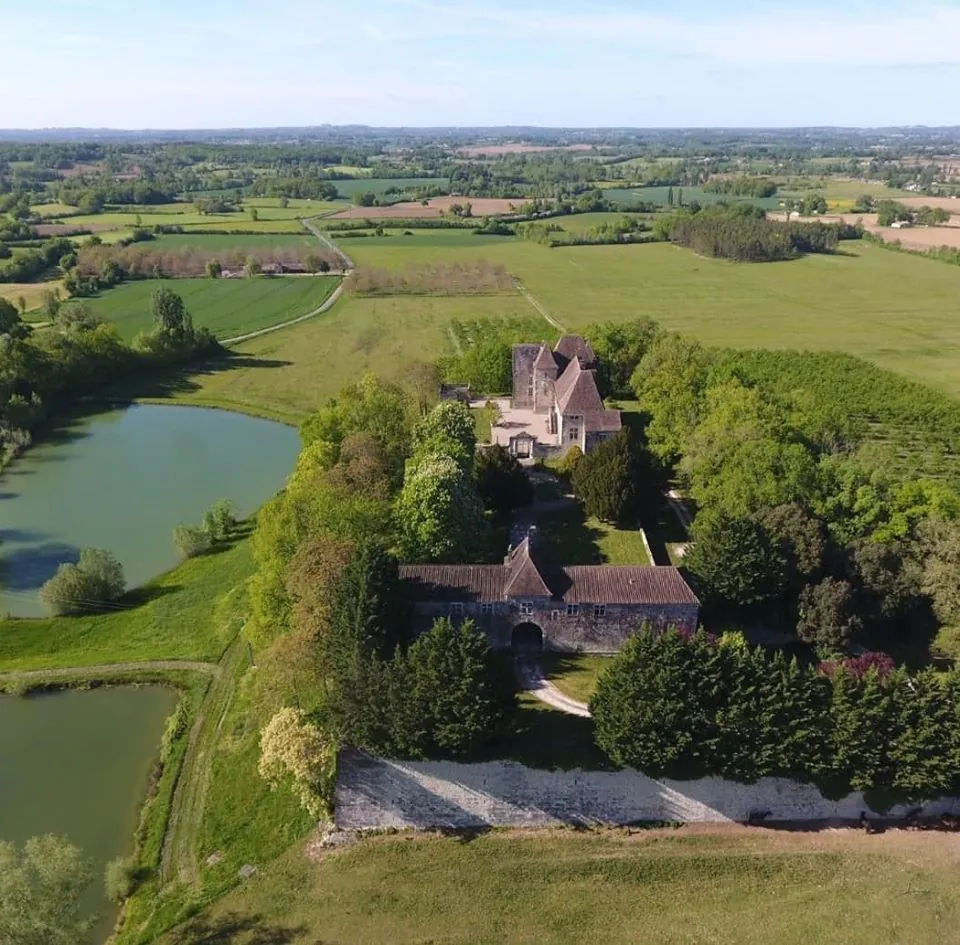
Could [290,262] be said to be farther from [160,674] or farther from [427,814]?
[427,814]

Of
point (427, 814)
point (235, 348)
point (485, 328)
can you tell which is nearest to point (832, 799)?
point (427, 814)

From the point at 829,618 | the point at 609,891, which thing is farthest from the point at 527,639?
the point at 829,618

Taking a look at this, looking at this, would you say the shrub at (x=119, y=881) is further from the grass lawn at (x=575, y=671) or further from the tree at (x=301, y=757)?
the grass lawn at (x=575, y=671)

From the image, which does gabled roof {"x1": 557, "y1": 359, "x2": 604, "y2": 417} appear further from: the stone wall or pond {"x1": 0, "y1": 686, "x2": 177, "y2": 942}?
pond {"x1": 0, "y1": 686, "x2": 177, "y2": 942}

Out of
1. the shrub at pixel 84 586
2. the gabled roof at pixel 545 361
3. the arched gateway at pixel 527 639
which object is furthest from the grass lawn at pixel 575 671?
the gabled roof at pixel 545 361

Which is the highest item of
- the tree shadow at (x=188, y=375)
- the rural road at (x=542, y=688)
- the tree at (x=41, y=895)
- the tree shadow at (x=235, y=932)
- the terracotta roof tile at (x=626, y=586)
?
the tree shadow at (x=188, y=375)
